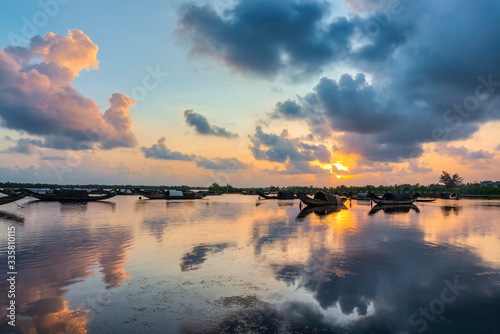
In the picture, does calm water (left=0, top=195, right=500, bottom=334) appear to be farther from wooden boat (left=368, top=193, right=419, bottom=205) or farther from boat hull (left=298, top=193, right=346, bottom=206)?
wooden boat (left=368, top=193, right=419, bottom=205)

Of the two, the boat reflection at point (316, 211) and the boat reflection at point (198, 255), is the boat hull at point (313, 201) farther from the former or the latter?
the boat reflection at point (198, 255)

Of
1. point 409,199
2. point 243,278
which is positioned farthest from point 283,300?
point 409,199

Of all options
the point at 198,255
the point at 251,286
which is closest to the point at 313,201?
the point at 198,255

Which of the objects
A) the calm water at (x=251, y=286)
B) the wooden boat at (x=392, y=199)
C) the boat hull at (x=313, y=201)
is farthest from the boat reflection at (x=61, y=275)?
the wooden boat at (x=392, y=199)

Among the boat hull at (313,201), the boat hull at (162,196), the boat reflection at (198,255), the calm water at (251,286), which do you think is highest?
the boat hull at (313,201)

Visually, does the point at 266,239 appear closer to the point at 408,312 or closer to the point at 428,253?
the point at 428,253

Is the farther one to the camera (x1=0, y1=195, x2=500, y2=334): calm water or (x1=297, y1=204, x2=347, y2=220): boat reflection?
(x1=297, y1=204, x2=347, y2=220): boat reflection

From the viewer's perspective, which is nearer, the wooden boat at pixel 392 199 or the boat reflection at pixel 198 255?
the boat reflection at pixel 198 255

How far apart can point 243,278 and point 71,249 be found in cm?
921

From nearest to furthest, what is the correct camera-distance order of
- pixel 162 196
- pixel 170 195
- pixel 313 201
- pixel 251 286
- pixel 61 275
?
pixel 251 286 → pixel 61 275 → pixel 313 201 → pixel 162 196 → pixel 170 195

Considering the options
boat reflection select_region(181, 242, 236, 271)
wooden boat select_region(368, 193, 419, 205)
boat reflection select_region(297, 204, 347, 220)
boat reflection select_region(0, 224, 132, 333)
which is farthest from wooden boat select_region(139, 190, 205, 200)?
boat reflection select_region(181, 242, 236, 271)

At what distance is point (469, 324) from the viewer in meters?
6.13

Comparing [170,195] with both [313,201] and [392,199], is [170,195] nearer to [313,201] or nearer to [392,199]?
[313,201]

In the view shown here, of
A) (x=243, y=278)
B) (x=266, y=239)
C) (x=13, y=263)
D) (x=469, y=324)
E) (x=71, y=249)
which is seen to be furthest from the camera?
(x=266, y=239)
